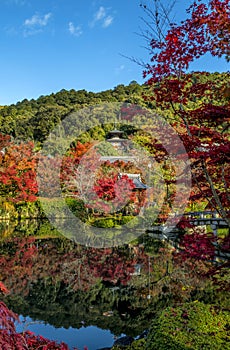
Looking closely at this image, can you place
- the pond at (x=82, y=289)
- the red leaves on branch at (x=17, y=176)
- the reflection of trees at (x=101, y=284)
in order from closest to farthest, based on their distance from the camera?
the pond at (x=82, y=289) < the reflection of trees at (x=101, y=284) < the red leaves on branch at (x=17, y=176)

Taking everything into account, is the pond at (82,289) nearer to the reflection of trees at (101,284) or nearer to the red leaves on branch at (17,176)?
the reflection of trees at (101,284)

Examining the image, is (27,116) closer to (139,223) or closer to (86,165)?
(86,165)

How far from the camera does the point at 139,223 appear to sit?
12.3 m

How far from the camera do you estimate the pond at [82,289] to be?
420cm

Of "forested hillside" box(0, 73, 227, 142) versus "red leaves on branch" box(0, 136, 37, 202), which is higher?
"forested hillside" box(0, 73, 227, 142)

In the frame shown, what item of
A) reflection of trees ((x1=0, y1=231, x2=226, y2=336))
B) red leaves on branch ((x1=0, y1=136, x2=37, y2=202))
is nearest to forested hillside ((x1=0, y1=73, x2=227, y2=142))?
red leaves on branch ((x1=0, y1=136, x2=37, y2=202))

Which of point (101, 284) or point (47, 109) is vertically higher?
point (47, 109)

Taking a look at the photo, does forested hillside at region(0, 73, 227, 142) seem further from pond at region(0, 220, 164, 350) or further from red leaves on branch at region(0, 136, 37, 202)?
pond at region(0, 220, 164, 350)

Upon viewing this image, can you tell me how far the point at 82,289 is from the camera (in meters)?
5.60

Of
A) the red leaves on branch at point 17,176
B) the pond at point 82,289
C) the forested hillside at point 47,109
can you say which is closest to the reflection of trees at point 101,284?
the pond at point 82,289

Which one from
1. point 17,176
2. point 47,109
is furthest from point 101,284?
point 47,109

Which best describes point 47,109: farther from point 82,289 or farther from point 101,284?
point 82,289

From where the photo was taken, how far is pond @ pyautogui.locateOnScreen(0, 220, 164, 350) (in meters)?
4.20

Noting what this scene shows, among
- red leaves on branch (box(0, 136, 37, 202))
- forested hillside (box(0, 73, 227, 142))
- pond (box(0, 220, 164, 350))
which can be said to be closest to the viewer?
pond (box(0, 220, 164, 350))
